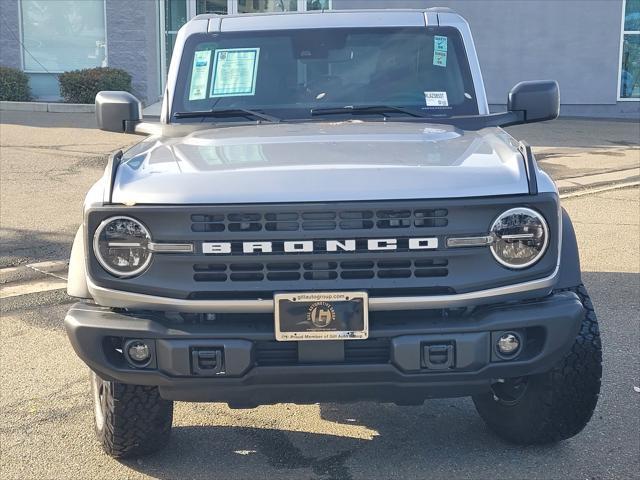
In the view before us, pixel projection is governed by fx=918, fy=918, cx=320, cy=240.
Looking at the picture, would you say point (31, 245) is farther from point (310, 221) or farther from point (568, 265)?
point (568, 265)

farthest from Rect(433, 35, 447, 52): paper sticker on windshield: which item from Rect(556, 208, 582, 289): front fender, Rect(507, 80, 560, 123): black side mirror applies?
Rect(556, 208, 582, 289): front fender

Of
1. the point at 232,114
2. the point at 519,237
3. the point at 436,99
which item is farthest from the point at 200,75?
the point at 519,237

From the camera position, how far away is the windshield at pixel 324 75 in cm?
452

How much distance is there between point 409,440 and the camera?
402 centimetres

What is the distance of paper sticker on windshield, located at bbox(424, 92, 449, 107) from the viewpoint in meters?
4.57

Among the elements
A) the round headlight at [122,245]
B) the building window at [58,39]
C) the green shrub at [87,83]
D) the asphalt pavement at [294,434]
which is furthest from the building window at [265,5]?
the round headlight at [122,245]

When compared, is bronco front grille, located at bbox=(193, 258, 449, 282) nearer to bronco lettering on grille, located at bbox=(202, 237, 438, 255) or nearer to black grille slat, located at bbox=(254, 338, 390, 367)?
bronco lettering on grille, located at bbox=(202, 237, 438, 255)

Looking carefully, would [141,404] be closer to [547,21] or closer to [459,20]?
[459,20]

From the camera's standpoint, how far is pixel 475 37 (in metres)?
19.4

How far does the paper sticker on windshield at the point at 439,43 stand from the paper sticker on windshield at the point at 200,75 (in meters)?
1.18

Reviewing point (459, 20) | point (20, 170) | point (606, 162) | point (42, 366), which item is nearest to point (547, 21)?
point (606, 162)

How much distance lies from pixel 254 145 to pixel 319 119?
2.32ft

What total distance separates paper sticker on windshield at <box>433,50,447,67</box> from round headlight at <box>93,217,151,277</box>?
7.06 feet

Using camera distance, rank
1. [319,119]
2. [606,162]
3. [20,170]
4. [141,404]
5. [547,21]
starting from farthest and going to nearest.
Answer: [547,21]
[606,162]
[20,170]
[319,119]
[141,404]
